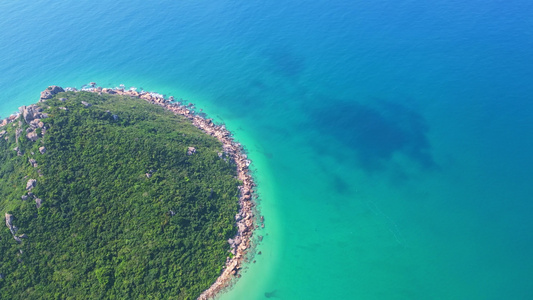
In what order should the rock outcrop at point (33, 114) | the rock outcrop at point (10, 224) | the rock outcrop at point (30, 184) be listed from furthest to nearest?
the rock outcrop at point (33, 114), the rock outcrop at point (30, 184), the rock outcrop at point (10, 224)

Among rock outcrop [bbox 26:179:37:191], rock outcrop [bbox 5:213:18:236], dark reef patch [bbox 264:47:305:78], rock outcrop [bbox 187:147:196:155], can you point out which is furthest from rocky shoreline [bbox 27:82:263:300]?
dark reef patch [bbox 264:47:305:78]

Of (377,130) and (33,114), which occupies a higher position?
(377,130)

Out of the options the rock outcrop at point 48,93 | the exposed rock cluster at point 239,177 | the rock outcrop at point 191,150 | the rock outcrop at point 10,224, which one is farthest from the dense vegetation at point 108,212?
the rock outcrop at point 48,93

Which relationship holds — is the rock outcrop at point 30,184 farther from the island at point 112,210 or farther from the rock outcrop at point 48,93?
Result: the rock outcrop at point 48,93

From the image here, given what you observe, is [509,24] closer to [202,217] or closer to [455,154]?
[455,154]

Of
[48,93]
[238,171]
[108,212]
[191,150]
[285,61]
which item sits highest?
[285,61]

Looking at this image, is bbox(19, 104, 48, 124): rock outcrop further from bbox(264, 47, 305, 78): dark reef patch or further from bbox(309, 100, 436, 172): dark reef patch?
bbox(264, 47, 305, 78): dark reef patch

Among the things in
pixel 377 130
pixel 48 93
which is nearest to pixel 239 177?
pixel 377 130

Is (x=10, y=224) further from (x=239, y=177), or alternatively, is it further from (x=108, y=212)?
(x=239, y=177)
